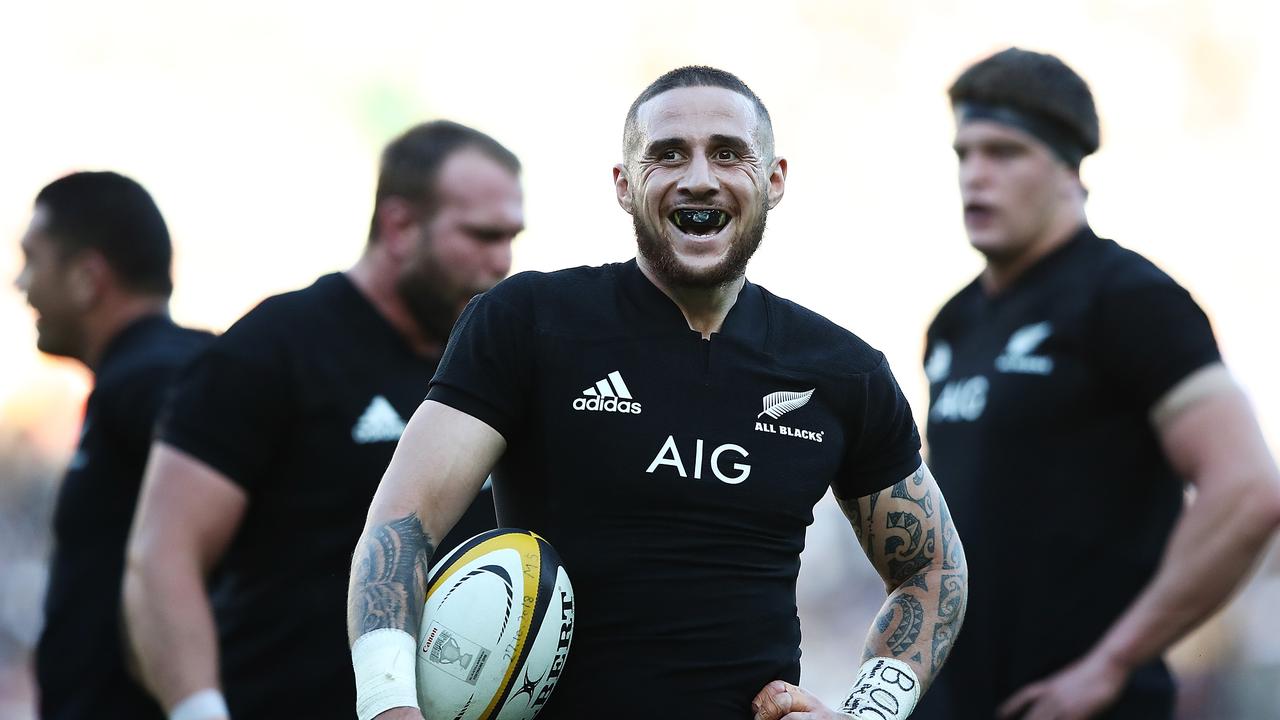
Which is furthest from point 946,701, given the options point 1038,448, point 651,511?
point 651,511

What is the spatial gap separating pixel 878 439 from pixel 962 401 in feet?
5.83

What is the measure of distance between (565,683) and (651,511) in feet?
1.43

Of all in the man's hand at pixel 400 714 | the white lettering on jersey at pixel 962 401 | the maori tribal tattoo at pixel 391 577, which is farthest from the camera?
the white lettering on jersey at pixel 962 401

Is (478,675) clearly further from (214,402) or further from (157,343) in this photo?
(157,343)

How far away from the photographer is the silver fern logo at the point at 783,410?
12.6 ft

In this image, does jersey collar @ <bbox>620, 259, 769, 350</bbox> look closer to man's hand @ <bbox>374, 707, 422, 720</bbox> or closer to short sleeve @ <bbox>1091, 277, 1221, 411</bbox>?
man's hand @ <bbox>374, 707, 422, 720</bbox>

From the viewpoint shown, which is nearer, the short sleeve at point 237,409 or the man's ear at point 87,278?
the short sleeve at point 237,409

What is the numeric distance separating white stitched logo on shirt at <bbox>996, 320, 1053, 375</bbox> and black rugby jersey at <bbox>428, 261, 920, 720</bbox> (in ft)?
5.83

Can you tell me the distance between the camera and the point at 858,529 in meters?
4.21

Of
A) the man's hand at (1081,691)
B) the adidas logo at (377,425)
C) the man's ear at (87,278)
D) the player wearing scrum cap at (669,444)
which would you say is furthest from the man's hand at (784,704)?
the man's ear at (87,278)

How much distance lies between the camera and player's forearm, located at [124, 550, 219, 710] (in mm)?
5305

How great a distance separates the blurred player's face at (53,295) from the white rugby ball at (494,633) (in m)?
3.65

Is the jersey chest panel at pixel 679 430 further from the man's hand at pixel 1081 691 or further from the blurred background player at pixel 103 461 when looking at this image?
the blurred background player at pixel 103 461

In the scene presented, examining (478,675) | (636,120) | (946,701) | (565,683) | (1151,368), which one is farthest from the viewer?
(946,701)
